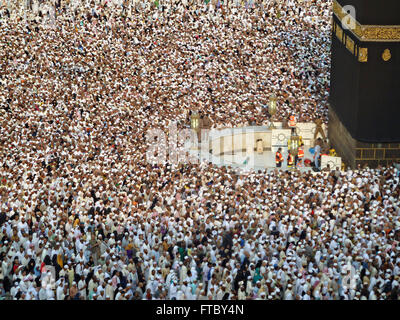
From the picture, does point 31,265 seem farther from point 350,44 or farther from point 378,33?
point 350,44

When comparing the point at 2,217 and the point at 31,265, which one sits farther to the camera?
the point at 2,217

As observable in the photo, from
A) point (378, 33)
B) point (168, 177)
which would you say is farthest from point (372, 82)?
point (168, 177)

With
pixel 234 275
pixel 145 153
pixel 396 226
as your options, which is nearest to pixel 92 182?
pixel 145 153

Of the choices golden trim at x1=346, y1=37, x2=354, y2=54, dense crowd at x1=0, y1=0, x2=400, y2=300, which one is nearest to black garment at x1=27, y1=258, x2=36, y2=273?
dense crowd at x1=0, y1=0, x2=400, y2=300

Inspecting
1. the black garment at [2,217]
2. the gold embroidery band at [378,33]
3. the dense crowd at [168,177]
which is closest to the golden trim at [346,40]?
the gold embroidery band at [378,33]

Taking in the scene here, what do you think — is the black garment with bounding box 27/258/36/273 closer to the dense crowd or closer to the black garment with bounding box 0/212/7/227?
the dense crowd
